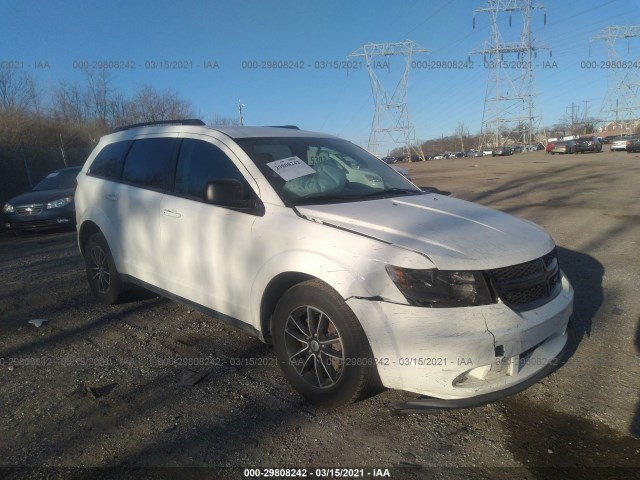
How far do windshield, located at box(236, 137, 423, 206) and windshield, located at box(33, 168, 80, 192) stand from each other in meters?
9.46

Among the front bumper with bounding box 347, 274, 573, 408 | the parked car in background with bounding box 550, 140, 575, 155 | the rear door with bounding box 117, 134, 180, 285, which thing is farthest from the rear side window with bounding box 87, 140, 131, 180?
the parked car in background with bounding box 550, 140, 575, 155

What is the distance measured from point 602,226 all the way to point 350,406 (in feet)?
25.6

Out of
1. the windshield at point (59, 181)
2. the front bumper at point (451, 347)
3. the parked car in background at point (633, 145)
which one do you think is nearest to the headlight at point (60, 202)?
the windshield at point (59, 181)

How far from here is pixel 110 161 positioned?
196 inches

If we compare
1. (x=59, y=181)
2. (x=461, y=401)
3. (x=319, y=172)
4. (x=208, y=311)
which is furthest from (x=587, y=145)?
(x=461, y=401)

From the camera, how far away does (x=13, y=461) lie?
8.36ft

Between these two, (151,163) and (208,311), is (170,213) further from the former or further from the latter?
(208,311)

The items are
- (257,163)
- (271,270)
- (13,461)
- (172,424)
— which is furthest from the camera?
(257,163)

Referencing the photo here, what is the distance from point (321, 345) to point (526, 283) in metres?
1.29

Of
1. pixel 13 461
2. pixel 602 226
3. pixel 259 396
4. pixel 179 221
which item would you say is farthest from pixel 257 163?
pixel 602 226

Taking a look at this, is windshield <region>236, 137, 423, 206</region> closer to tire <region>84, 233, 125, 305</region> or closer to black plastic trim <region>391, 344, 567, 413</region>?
black plastic trim <region>391, 344, 567, 413</region>

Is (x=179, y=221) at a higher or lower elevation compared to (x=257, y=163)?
lower

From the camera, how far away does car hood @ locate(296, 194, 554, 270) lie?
8.84 ft

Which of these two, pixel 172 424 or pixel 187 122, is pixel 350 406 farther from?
pixel 187 122
